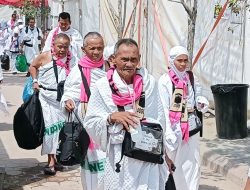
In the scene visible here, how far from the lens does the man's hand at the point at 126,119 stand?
382 centimetres

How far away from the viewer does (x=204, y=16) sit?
1166 centimetres

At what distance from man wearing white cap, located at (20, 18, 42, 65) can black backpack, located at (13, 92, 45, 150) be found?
1225 cm

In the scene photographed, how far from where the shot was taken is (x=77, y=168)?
25.0 ft

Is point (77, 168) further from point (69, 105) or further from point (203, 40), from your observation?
point (203, 40)

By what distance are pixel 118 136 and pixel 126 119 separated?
225 millimetres

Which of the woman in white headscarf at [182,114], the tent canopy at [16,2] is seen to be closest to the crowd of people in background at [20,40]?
the tent canopy at [16,2]

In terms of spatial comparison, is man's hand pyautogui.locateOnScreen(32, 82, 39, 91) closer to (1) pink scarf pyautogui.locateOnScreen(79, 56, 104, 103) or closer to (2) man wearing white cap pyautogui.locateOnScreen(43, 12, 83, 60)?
(2) man wearing white cap pyautogui.locateOnScreen(43, 12, 83, 60)

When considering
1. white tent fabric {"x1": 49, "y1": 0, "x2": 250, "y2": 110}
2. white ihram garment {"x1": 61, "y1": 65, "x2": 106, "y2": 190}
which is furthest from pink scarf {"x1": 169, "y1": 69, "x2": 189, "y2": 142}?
white tent fabric {"x1": 49, "y1": 0, "x2": 250, "y2": 110}

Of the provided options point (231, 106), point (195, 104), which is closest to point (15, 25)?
point (231, 106)

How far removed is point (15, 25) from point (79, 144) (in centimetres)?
1831

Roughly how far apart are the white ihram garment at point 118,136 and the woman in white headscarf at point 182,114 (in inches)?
50.3

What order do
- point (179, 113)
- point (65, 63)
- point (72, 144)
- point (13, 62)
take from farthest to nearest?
point (13, 62) → point (65, 63) → point (179, 113) → point (72, 144)

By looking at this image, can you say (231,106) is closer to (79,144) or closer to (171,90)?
(171,90)

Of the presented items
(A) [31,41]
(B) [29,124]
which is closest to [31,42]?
(A) [31,41]
